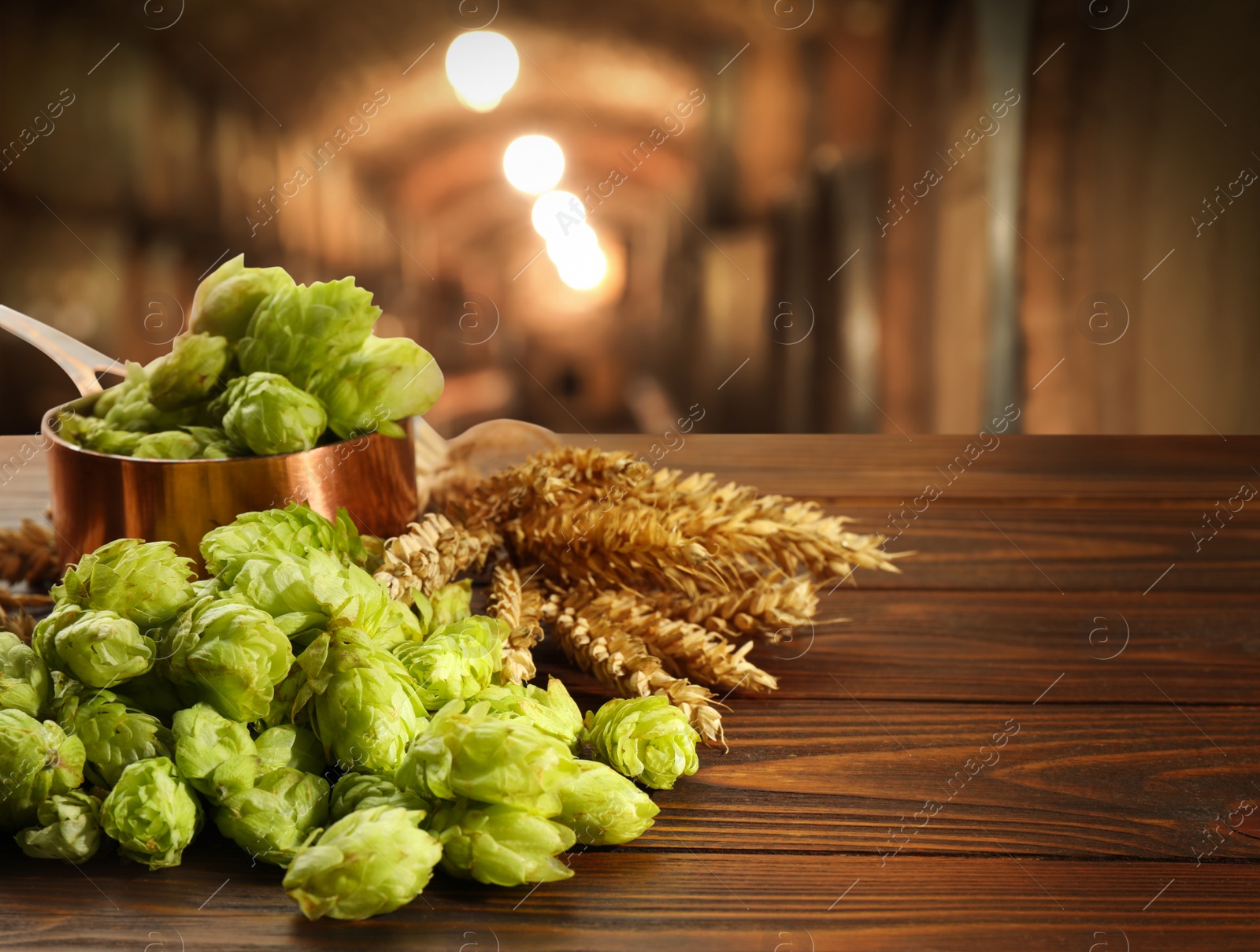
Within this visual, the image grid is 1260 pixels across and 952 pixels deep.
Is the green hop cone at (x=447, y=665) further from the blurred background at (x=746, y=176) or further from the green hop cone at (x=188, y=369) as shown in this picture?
the blurred background at (x=746, y=176)

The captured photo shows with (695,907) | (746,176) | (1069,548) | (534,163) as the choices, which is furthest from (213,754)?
(534,163)

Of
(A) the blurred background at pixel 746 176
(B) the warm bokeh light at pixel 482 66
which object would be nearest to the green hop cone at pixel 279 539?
(A) the blurred background at pixel 746 176

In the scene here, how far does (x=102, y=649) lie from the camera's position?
0.54 meters

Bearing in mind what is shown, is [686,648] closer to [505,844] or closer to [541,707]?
[541,707]

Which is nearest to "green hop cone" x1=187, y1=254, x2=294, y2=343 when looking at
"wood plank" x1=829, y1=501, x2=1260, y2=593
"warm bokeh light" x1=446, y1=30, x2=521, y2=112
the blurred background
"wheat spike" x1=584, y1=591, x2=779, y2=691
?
"wheat spike" x1=584, y1=591, x2=779, y2=691

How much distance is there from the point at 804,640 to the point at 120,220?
3.32 meters

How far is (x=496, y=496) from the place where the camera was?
88 centimetres

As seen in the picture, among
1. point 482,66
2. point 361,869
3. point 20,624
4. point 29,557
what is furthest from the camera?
point 482,66

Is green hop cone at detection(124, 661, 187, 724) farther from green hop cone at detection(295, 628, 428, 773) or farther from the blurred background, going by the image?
the blurred background

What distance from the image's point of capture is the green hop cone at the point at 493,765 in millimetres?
504

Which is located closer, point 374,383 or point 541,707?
point 541,707

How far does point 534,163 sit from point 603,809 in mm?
3492

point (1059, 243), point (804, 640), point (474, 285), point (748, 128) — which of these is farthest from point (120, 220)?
point (804, 640)

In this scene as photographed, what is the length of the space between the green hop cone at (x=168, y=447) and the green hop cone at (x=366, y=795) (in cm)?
32
